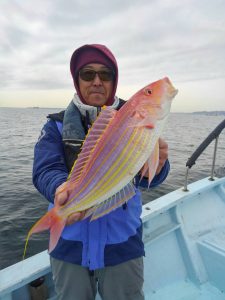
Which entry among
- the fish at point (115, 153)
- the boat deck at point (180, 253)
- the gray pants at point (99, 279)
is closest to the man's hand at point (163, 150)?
the fish at point (115, 153)

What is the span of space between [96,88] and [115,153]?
1380 mm

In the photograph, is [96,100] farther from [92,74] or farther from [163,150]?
[163,150]

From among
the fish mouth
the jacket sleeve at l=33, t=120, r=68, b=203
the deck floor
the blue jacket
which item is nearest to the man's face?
the jacket sleeve at l=33, t=120, r=68, b=203

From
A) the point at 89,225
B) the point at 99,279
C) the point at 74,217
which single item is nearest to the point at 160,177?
the point at 89,225

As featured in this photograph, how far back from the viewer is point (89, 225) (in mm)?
2986

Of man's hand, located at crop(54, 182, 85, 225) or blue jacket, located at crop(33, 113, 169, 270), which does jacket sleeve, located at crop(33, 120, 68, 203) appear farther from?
man's hand, located at crop(54, 182, 85, 225)

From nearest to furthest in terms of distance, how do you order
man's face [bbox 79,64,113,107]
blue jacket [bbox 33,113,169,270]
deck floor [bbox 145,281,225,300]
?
blue jacket [bbox 33,113,169,270] < man's face [bbox 79,64,113,107] < deck floor [bbox 145,281,225,300]

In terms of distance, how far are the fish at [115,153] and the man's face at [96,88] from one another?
111 cm

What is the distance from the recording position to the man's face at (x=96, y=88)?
3322mm

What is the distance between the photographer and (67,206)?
7.30 feet

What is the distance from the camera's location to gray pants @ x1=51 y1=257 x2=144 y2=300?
308 cm

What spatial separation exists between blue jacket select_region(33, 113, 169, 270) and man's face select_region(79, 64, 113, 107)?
68 cm

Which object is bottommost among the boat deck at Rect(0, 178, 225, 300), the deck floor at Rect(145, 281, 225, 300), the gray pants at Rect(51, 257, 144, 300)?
the deck floor at Rect(145, 281, 225, 300)

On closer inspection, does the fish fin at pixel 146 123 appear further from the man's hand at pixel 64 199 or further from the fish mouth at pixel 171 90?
the man's hand at pixel 64 199
